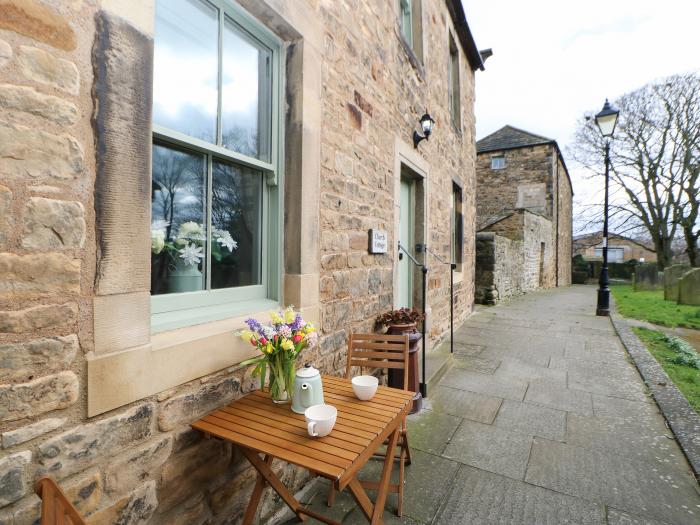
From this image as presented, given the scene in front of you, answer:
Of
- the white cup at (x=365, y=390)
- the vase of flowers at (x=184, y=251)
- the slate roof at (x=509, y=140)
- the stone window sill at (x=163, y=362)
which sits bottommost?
the white cup at (x=365, y=390)

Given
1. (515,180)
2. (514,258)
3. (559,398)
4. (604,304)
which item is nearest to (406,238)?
(559,398)

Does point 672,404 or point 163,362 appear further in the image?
point 672,404

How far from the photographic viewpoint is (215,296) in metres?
2.02

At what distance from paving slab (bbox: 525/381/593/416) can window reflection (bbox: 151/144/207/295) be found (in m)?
3.41

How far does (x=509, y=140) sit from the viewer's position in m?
19.7

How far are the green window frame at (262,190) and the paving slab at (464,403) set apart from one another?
6.79 ft

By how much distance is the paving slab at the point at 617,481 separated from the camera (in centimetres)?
215

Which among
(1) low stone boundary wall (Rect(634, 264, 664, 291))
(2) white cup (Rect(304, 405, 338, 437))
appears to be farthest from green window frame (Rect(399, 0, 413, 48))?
(1) low stone boundary wall (Rect(634, 264, 664, 291))

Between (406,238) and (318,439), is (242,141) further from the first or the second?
(406,238)

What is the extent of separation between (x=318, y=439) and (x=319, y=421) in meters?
0.08

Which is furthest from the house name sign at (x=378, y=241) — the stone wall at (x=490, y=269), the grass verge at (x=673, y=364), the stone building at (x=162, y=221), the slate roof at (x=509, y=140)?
the slate roof at (x=509, y=140)

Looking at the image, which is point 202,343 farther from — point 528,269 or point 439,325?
point 528,269

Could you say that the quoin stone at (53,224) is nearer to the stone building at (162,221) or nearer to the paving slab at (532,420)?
the stone building at (162,221)

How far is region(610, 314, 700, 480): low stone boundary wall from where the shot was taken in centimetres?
274
